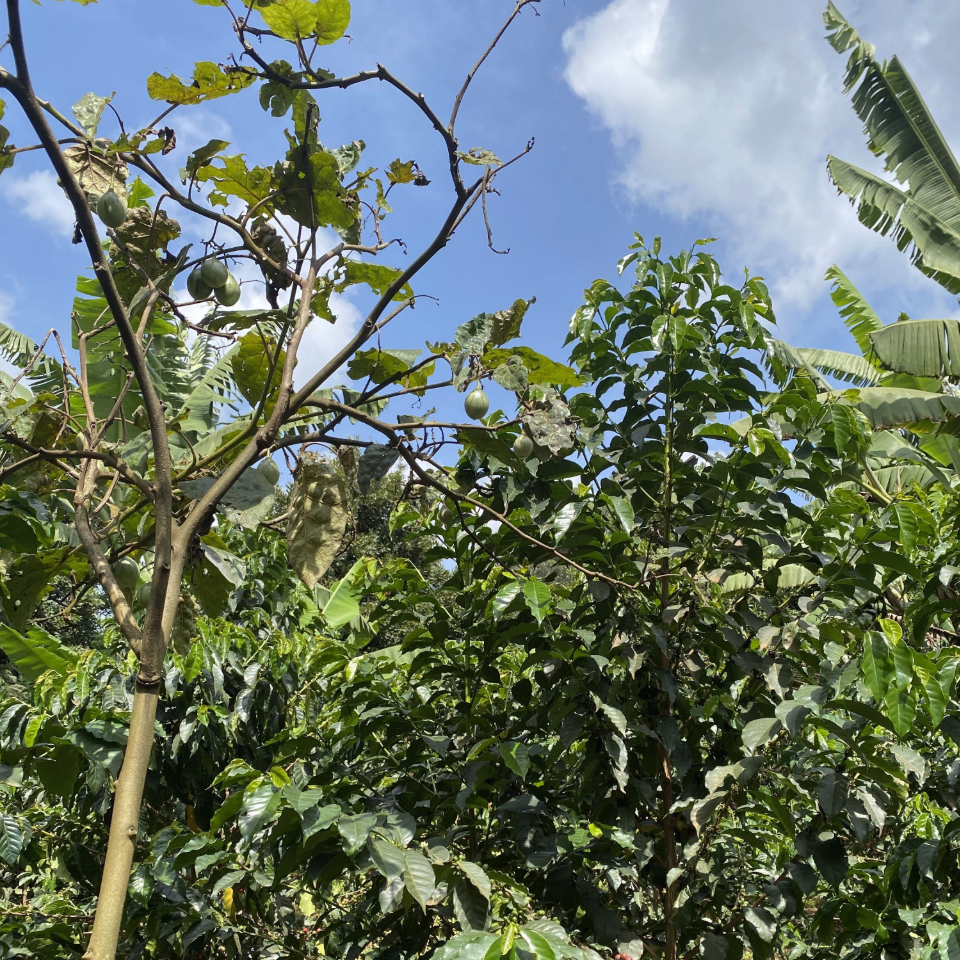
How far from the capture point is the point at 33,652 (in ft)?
6.55

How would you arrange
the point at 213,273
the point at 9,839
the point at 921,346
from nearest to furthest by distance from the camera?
1. the point at 213,273
2. the point at 9,839
3. the point at 921,346

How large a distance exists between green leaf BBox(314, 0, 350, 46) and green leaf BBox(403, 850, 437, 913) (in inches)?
51.4

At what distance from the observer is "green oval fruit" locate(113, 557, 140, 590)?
120 cm

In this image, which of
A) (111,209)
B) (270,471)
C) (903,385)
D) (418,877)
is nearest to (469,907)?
(418,877)

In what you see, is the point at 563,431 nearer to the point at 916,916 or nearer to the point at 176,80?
the point at 176,80

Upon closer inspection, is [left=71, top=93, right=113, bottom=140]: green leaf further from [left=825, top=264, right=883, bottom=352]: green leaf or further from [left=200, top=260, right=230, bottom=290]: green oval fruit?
[left=825, top=264, right=883, bottom=352]: green leaf

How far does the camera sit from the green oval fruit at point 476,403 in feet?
3.99

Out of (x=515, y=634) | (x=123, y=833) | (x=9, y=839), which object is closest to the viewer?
(x=123, y=833)

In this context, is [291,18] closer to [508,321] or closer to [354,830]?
[508,321]

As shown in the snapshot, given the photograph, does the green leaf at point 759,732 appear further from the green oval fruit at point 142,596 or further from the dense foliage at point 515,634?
the green oval fruit at point 142,596

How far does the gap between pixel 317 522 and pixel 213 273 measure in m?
0.40

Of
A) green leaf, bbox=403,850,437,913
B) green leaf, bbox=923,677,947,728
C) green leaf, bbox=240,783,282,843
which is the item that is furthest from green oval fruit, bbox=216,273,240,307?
green leaf, bbox=923,677,947,728

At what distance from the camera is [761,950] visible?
1.83 meters

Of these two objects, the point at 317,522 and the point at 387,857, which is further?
the point at 387,857
